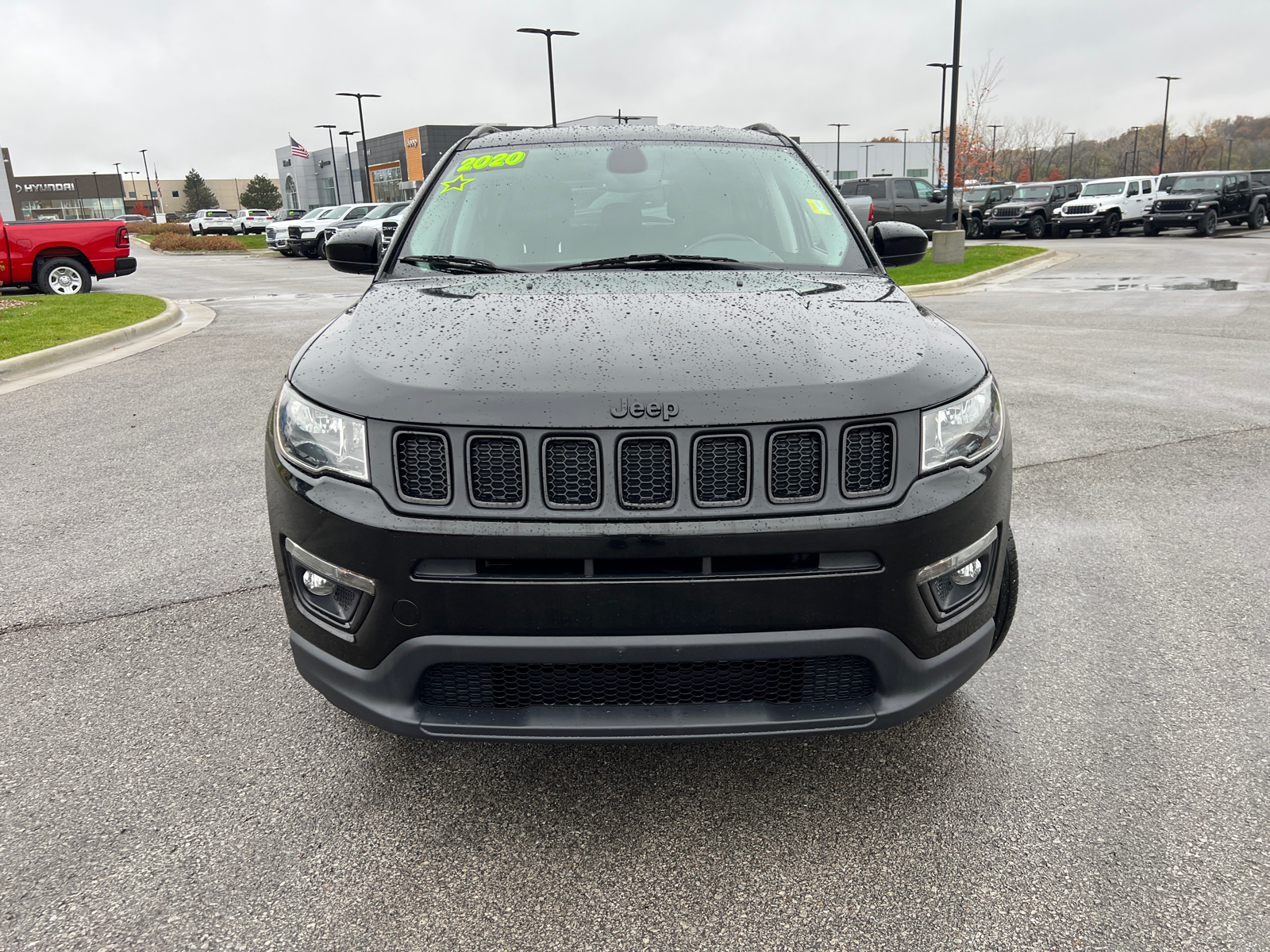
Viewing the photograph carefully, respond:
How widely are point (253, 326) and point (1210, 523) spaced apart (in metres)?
11.5

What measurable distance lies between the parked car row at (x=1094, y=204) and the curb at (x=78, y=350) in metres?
21.2

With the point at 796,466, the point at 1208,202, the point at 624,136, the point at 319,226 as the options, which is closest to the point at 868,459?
the point at 796,466

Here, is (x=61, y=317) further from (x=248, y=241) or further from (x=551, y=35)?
(x=248, y=241)

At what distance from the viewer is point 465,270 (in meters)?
3.14

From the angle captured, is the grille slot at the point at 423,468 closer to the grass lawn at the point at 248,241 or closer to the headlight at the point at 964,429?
the headlight at the point at 964,429

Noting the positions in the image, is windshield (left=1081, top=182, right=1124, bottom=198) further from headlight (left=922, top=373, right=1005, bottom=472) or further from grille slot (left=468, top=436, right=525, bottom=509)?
grille slot (left=468, top=436, right=525, bottom=509)

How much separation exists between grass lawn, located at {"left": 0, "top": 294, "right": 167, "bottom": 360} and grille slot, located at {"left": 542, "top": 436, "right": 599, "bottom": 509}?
372 inches

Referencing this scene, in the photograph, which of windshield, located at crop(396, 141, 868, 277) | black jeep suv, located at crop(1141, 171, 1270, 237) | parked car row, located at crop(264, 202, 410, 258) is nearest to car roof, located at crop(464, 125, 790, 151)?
windshield, located at crop(396, 141, 868, 277)

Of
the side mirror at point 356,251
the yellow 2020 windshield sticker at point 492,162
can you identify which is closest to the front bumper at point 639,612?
the side mirror at point 356,251

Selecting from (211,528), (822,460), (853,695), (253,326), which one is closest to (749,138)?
(822,460)

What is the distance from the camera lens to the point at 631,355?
7.22 ft

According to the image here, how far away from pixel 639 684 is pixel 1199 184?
116 feet

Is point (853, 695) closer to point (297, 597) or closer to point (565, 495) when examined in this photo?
point (565, 495)

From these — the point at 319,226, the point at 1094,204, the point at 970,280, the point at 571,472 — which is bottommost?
the point at 970,280
